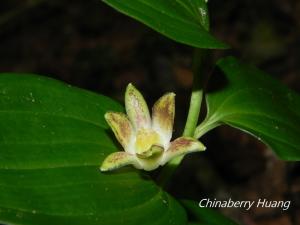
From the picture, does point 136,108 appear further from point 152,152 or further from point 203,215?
point 203,215

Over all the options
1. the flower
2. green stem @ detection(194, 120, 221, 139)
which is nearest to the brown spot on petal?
the flower

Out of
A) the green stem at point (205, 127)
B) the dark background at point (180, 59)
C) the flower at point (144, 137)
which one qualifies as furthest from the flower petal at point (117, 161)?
the dark background at point (180, 59)

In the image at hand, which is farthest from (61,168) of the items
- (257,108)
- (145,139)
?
(257,108)

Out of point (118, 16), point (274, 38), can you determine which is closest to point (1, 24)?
point (118, 16)

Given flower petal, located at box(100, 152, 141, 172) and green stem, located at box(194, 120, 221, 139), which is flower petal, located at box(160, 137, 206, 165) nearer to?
flower petal, located at box(100, 152, 141, 172)

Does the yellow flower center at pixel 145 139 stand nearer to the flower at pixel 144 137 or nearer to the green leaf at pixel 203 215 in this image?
the flower at pixel 144 137

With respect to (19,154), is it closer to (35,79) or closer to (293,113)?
(35,79)
